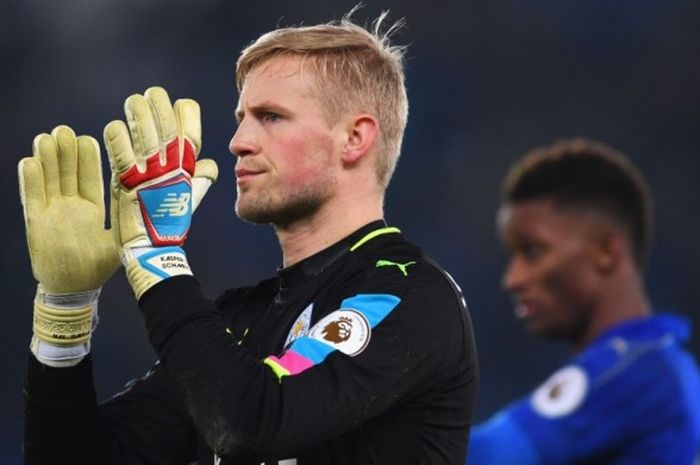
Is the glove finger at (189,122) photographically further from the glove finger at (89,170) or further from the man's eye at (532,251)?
the man's eye at (532,251)

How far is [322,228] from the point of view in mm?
2590

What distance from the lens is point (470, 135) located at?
391 inches

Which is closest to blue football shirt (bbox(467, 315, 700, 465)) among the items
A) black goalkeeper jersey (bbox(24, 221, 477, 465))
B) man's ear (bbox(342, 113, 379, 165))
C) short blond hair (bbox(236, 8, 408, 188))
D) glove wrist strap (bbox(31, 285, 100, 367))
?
black goalkeeper jersey (bbox(24, 221, 477, 465))

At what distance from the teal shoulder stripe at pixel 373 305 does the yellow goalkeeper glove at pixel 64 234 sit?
1.81 feet

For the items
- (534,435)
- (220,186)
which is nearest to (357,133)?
(534,435)

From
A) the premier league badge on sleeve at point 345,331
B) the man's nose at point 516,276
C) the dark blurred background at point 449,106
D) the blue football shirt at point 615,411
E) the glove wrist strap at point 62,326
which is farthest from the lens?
the dark blurred background at point 449,106

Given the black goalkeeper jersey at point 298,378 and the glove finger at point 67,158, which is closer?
the black goalkeeper jersey at point 298,378

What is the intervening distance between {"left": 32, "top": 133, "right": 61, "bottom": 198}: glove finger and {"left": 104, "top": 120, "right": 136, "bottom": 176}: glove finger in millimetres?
240

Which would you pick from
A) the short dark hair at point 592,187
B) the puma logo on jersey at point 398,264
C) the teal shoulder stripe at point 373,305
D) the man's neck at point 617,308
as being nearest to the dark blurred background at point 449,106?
the short dark hair at point 592,187

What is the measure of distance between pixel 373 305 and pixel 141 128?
0.57 meters

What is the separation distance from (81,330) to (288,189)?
59 cm

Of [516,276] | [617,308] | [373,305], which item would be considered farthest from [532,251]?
[373,305]

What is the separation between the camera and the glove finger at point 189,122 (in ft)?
7.95

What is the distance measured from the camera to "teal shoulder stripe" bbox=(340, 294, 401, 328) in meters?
2.27
